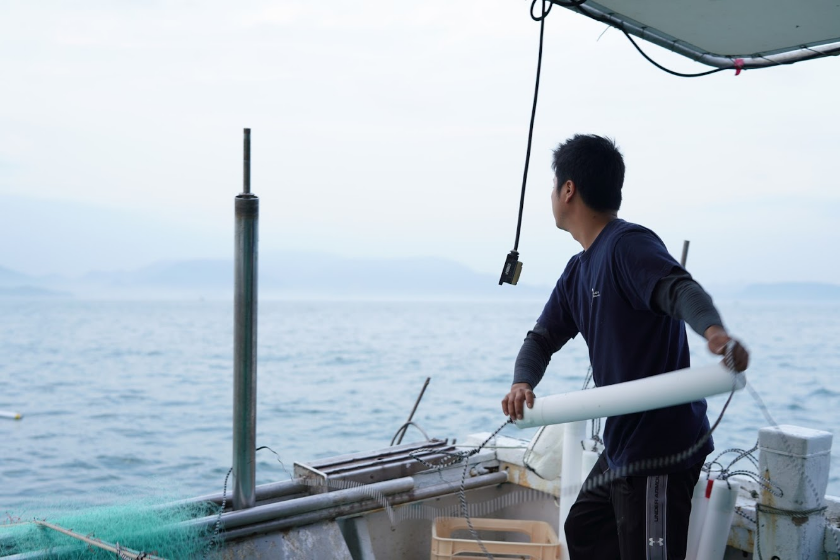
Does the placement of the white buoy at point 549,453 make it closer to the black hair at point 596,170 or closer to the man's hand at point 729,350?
the black hair at point 596,170

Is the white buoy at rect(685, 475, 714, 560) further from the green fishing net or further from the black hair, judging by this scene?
the green fishing net

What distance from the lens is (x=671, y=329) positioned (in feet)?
6.97

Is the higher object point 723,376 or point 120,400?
point 723,376

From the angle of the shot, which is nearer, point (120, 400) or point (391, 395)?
point (120, 400)

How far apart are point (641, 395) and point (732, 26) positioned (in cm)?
157

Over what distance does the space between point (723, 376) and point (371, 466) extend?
88.5 inches

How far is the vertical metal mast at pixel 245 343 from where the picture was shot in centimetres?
291

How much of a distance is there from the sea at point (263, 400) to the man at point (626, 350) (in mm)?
606

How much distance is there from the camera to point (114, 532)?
2668 mm

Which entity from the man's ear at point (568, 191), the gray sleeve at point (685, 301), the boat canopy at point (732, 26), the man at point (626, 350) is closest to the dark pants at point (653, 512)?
the man at point (626, 350)

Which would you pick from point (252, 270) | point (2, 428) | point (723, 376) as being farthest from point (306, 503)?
point (2, 428)

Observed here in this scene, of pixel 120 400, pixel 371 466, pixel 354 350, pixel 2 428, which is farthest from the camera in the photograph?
pixel 354 350

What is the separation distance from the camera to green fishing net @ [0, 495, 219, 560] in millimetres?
2574

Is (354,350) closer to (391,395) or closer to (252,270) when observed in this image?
(391,395)
